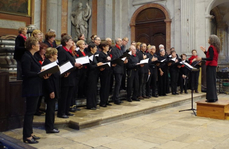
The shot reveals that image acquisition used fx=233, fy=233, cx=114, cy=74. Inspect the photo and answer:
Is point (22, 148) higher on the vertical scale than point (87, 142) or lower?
higher

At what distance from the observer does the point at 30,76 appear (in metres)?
3.48

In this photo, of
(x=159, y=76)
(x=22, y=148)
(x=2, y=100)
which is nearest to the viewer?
(x=22, y=148)

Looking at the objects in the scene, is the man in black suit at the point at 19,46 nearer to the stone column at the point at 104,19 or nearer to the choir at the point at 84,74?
the choir at the point at 84,74

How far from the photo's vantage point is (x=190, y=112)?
20.2 ft

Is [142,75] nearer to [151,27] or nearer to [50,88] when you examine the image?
[50,88]

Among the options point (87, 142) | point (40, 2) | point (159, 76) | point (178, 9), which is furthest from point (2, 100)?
point (178, 9)

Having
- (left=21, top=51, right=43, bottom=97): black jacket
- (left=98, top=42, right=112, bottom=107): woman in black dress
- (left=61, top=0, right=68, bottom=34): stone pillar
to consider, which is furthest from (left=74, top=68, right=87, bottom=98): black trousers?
(left=61, top=0, right=68, bottom=34): stone pillar

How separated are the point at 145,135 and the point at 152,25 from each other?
10.2 metres

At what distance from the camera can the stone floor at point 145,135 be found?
3.52 m

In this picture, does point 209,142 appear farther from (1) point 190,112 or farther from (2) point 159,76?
(2) point 159,76

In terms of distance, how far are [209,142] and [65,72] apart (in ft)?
9.17

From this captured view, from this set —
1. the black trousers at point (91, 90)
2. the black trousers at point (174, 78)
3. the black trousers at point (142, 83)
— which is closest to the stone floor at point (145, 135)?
the black trousers at point (91, 90)

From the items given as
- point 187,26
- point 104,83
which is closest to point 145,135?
point 104,83

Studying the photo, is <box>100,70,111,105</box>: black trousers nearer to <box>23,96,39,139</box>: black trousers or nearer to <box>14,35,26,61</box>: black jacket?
<box>14,35,26,61</box>: black jacket
